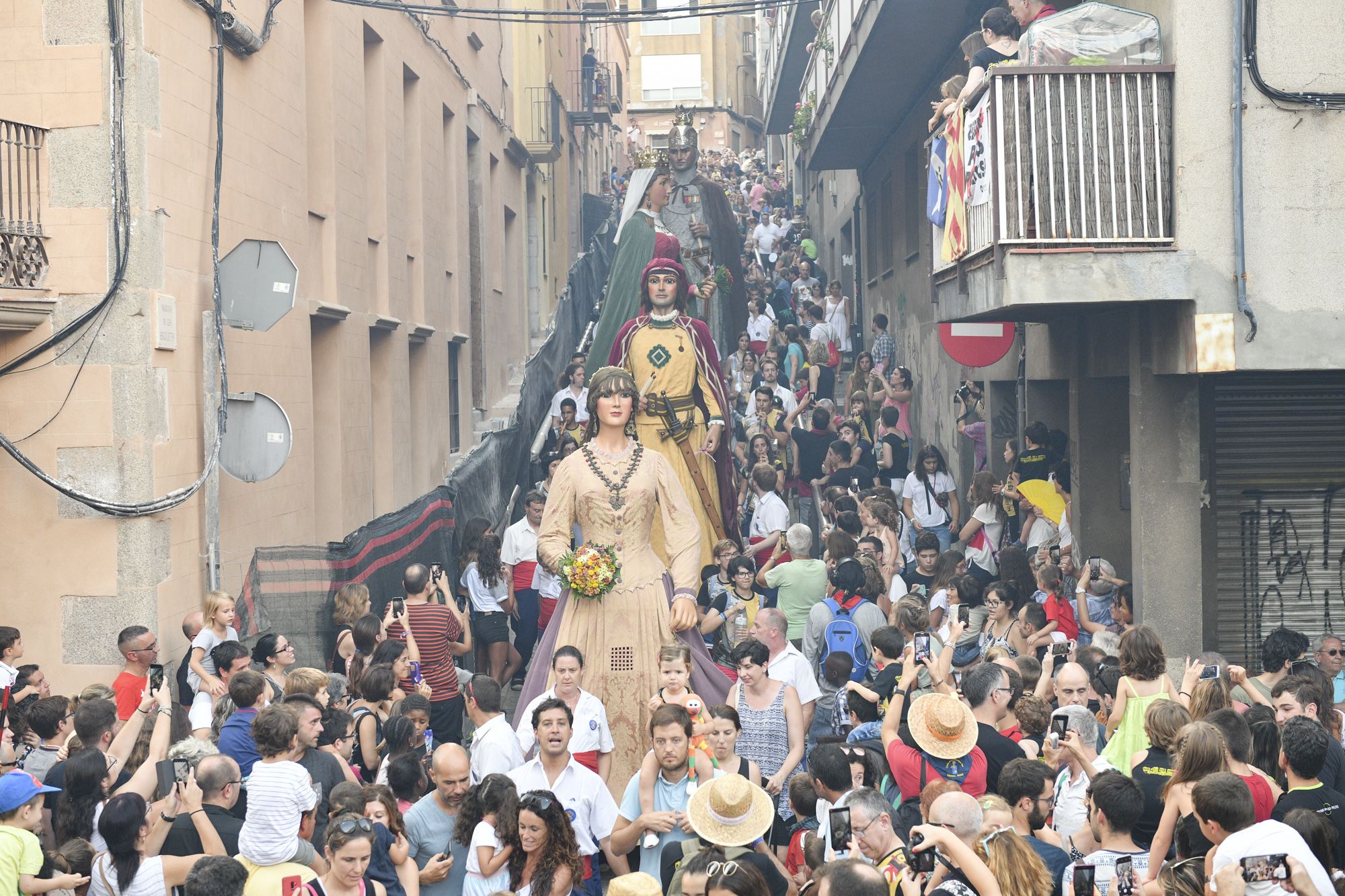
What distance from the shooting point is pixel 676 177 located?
75.4 ft

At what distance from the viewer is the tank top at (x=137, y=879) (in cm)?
545

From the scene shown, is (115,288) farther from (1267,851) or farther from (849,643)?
(1267,851)

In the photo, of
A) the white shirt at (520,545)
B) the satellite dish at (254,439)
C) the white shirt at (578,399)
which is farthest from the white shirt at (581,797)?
the white shirt at (578,399)

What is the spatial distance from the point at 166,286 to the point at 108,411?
93 centimetres

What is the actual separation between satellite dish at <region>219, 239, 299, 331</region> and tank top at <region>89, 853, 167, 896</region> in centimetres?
519

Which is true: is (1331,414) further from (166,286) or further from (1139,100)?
(166,286)

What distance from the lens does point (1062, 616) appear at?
380 inches

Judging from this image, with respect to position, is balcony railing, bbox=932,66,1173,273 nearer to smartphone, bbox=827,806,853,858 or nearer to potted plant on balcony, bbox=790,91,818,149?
smartphone, bbox=827,806,853,858

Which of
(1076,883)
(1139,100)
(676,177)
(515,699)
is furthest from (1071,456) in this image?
(676,177)

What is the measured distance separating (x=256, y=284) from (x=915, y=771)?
609 centimetres

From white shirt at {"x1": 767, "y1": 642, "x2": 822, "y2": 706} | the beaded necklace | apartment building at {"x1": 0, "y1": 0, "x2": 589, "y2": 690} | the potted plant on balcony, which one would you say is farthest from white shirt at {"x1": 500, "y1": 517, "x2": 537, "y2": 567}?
the potted plant on balcony

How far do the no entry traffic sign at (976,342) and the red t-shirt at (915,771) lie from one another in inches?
278

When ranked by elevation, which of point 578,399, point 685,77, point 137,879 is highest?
point 685,77

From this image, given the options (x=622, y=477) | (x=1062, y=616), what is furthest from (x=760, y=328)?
(x=622, y=477)
